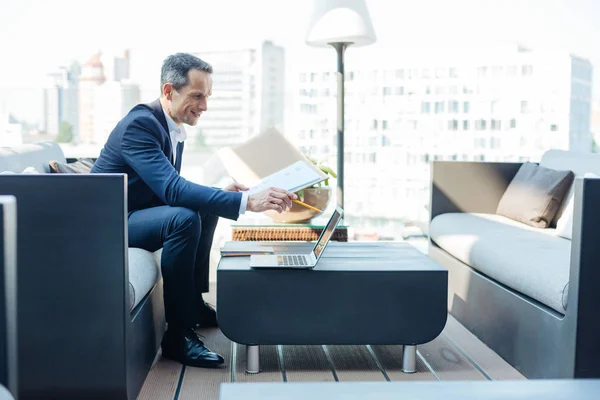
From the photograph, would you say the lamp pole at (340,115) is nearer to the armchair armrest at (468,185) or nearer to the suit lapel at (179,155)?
the armchair armrest at (468,185)

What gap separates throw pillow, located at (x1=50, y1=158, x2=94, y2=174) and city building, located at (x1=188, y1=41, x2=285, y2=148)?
3.59 meters

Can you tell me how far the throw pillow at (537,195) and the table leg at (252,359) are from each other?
1596mm

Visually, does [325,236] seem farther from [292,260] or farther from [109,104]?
[109,104]

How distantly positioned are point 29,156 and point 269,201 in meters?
0.92

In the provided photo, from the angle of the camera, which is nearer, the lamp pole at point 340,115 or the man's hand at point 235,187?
the man's hand at point 235,187

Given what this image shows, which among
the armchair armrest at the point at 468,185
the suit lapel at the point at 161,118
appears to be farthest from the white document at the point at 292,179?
the armchair armrest at the point at 468,185

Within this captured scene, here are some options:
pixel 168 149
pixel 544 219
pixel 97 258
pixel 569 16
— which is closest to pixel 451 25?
pixel 569 16

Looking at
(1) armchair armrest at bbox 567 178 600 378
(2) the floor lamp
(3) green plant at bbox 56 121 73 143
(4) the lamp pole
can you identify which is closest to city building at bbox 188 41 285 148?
(3) green plant at bbox 56 121 73 143

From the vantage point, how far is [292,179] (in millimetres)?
2729

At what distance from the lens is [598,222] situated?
6.30 feet

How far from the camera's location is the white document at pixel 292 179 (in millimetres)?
2674

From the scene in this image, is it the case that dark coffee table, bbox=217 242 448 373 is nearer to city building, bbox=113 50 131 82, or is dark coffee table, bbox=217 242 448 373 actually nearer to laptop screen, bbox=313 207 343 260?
laptop screen, bbox=313 207 343 260

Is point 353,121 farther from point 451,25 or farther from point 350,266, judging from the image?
point 350,266

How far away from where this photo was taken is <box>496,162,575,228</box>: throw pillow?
10.3 ft
